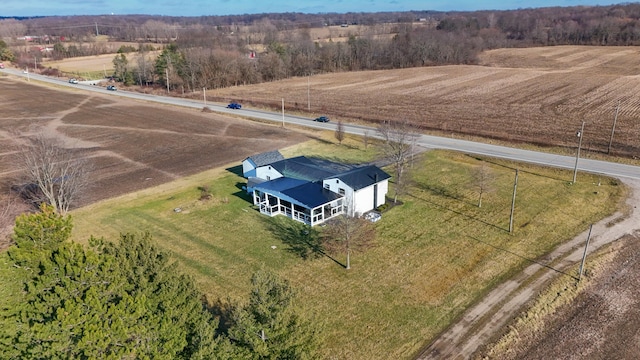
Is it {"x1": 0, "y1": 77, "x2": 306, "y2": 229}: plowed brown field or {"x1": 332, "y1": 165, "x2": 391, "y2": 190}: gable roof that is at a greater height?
{"x1": 332, "y1": 165, "x2": 391, "y2": 190}: gable roof

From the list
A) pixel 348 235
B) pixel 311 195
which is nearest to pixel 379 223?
pixel 311 195

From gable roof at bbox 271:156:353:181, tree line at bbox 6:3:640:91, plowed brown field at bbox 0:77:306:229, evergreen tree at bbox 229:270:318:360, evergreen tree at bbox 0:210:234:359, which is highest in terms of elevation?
tree line at bbox 6:3:640:91

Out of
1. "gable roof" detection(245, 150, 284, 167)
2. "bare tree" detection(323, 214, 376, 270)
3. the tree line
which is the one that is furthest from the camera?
the tree line

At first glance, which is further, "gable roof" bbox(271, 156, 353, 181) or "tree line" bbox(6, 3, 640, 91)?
"tree line" bbox(6, 3, 640, 91)

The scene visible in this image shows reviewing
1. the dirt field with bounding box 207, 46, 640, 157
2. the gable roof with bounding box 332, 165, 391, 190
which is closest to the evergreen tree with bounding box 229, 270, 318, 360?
the gable roof with bounding box 332, 165, 391, 190

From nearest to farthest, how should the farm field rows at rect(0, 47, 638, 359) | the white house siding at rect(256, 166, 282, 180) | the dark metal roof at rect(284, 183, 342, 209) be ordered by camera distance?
1. the farm field rows at rect(0, 47, 638, 359)
2. the dark metal roof at rect(284, 183, 342, 209)
3. the white house siding at rect(256, 166, 282, 180)

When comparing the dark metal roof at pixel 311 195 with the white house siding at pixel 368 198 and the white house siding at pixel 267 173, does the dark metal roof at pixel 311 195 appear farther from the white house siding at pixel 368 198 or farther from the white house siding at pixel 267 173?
the white house siding at pixel 267 173

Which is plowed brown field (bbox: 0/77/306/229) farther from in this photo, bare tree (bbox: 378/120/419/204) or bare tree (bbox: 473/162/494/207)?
bare tree (bbox: 473/162/494/207)

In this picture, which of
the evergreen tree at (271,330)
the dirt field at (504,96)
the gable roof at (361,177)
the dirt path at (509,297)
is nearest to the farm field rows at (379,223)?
the dirt path at (509,297)
